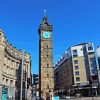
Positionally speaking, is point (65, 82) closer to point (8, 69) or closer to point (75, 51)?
point (75, 51)

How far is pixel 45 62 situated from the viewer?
78.2 meters

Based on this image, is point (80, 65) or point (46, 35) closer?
point (46, 35)

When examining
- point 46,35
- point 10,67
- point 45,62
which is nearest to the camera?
point 10,67

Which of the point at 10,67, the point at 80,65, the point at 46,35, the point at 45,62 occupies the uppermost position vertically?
the point at 46,35

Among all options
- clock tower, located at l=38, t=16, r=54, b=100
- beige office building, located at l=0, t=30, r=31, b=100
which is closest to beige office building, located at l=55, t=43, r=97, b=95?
clock tower, located at l=38, t=16, r=54, b=100

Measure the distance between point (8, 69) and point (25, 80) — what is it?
→ 14.1 metres

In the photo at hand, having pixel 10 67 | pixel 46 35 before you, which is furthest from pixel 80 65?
pixel 10 67

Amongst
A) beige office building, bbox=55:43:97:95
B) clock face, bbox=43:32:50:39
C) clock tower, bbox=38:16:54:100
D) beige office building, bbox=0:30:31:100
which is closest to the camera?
beige office building, bbox=0:30:31:100

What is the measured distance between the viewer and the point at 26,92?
7931 cm

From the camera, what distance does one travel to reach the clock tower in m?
74.6

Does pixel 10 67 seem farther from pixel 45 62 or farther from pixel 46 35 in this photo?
pixel 46 35

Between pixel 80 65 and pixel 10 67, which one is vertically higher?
pixel 80 65

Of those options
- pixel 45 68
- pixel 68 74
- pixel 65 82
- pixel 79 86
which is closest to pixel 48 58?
pixel 45 68

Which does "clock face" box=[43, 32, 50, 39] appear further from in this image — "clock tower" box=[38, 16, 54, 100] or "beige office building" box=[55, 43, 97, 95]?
"beige office building" box=[55, 43, 97, 95]
